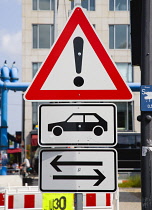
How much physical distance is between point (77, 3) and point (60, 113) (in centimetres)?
90

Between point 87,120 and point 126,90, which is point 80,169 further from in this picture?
point 126,90

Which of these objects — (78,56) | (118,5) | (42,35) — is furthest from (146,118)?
(118,5)

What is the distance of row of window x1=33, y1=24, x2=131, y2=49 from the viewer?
42.1m

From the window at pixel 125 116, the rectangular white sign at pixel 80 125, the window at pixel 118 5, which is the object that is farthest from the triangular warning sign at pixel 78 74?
the window at pixel 118 5

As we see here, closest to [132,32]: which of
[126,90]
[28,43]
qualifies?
[126,90]

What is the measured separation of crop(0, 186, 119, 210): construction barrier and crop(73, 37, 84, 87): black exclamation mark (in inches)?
301

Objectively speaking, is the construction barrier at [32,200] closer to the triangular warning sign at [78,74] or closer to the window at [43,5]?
the triangular warning sign at [78,74]

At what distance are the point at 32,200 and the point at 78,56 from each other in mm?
8203

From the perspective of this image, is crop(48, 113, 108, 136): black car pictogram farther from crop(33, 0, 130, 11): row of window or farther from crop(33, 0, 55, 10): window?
crop(33, 0, 130, 11): row of window

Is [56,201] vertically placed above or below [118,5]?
below

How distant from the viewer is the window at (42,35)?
42062 millimetres

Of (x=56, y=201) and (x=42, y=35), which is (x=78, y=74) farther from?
(x=42, y=35)

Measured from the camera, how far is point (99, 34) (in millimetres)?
42031

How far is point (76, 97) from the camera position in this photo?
11.9 feet
